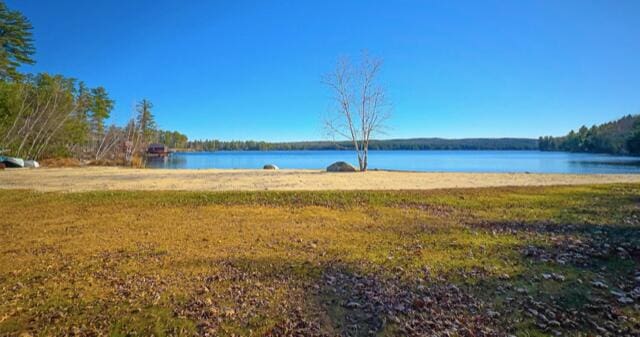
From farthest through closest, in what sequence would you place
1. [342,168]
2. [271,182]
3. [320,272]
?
[342,168]
[271,182]
[320,272]

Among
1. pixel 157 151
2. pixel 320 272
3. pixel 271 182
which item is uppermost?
pixel 157 151

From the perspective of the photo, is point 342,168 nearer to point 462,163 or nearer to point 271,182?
point 271,182

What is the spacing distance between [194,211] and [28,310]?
18.0 ft

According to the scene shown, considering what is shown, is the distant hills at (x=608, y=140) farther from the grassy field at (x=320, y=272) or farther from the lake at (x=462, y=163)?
the grassy field at (x=320, y=272)

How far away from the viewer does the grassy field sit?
3.33m

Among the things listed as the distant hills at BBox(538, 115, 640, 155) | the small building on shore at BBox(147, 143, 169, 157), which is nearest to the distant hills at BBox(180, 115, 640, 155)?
the distant hills at BBox(538, 115, 640, 155)

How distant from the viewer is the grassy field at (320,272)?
3.33 m

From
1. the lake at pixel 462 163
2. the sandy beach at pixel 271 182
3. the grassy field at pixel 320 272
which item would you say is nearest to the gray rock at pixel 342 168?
the sandy beach at pixel 271 182

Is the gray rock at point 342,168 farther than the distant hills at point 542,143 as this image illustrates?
No

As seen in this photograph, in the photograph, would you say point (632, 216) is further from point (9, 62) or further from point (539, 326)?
point (9, 62)

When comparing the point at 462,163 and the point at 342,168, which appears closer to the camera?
the point at 342,168

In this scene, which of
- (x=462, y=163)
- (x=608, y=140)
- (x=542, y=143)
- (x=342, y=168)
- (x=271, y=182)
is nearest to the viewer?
(x=271, y=182)

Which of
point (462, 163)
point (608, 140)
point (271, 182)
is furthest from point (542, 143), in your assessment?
point (271, 182)

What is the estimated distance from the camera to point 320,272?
468 centimetres
